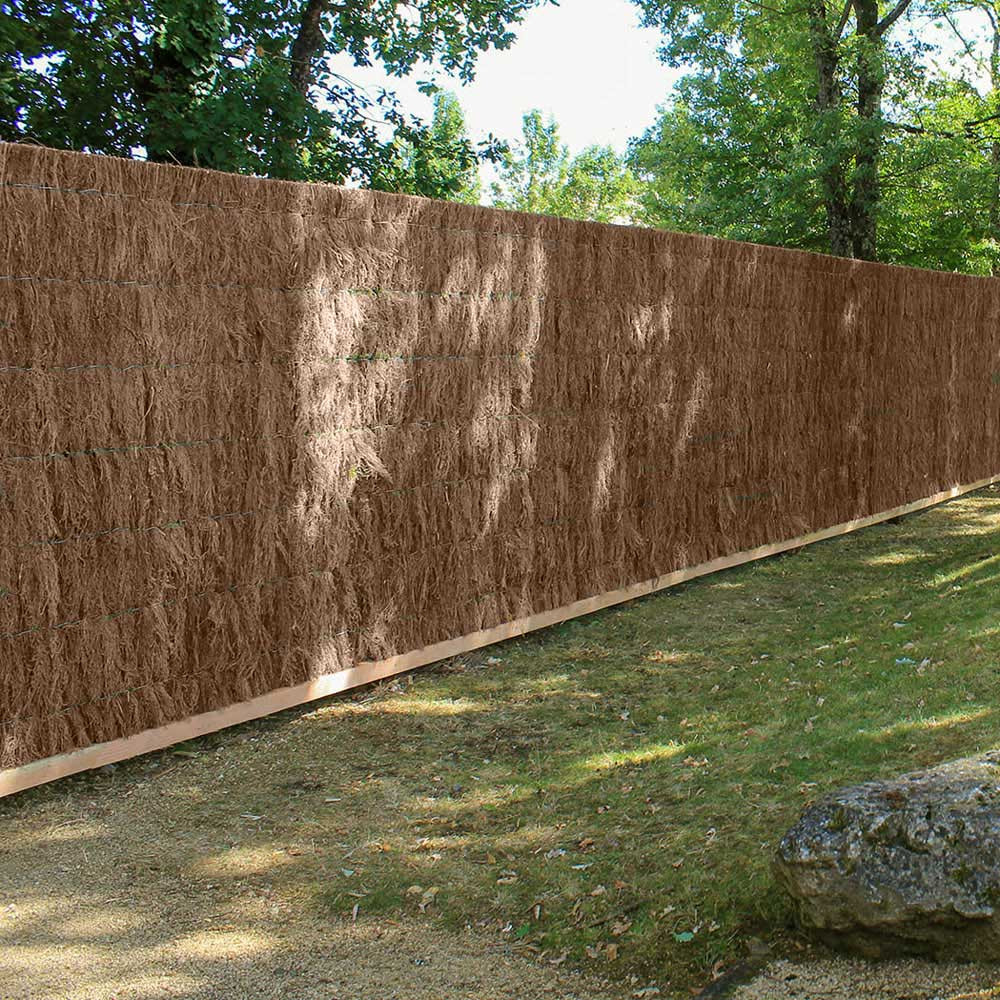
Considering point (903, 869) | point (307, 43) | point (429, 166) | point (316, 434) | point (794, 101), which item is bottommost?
point (903, 869)

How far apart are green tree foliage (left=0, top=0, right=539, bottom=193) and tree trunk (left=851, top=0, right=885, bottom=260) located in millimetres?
7732

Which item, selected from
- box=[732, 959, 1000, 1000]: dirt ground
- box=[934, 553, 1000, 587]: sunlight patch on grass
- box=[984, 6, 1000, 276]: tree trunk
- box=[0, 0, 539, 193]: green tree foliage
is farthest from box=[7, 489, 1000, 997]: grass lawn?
box=[984, 6, 1000, 276]: tree trunk

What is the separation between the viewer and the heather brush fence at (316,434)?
4.30 meters

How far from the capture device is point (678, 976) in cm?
307

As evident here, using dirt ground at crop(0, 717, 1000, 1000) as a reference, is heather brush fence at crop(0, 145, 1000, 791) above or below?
above

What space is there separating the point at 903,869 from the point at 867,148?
1559 centimetres

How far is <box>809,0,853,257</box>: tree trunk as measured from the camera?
1652cm

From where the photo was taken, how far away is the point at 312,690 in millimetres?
5355

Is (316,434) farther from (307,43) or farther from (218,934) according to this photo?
(307,43)

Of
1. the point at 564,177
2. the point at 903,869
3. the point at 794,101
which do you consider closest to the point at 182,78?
the point at 903,869

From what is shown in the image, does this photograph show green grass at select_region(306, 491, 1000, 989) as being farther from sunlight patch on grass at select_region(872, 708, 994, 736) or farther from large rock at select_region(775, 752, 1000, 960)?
large rock at select_region(775, 752, 1000, 960)

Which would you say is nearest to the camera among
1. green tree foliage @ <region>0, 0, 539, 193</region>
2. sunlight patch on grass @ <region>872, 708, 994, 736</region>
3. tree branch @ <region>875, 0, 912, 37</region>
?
sunlight patch on grass @ <region>872, 708, 994, 736</region>

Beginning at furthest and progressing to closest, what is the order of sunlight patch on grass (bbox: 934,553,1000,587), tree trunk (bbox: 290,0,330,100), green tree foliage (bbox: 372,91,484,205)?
green tree foliage (bbox: 372,91,484,205) → tree trunk (bbox: 290,0,330,100) → sunlight patch on grass (bbox: 934,553,1000,587)

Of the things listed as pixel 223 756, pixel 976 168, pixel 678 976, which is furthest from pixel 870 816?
pixel 976 168
